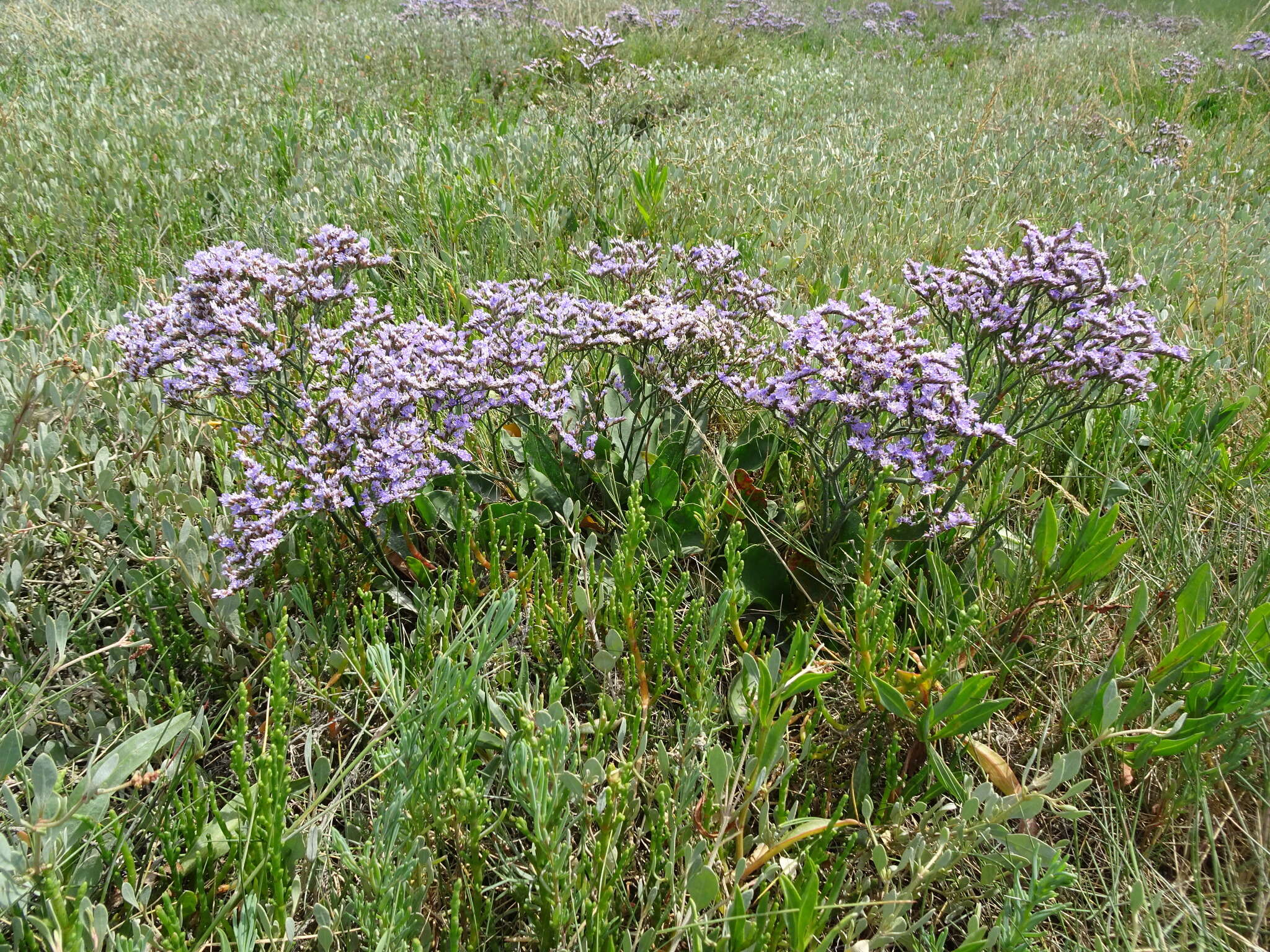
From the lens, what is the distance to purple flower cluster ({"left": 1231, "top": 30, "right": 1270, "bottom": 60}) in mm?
9393

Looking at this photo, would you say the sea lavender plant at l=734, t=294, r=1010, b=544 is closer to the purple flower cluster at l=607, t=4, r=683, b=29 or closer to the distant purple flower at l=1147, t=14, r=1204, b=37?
the purple flower cluster at l=607, t=4, r=683, b=29

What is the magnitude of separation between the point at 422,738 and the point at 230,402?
2002 mm

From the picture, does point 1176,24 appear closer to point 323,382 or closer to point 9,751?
point 323,382

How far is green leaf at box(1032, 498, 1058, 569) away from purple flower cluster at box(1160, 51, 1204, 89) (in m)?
7.76

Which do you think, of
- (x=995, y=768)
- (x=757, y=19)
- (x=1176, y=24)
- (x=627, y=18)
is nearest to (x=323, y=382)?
(x=995, y=768)

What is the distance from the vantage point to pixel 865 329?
217 cm

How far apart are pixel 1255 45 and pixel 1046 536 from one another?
1154 cm

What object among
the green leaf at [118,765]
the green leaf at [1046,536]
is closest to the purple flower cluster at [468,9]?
the green leaf at [1046,536]

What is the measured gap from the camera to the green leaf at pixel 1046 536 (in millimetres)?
2180

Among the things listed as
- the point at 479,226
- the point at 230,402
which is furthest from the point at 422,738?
the point at 479,226

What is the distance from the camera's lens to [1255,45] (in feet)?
32.8

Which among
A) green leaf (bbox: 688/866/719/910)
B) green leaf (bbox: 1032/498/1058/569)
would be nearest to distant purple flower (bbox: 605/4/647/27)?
green leaf (bbox: 1032/498/1058/569)

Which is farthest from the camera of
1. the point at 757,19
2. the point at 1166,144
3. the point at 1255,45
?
the point at 757,19

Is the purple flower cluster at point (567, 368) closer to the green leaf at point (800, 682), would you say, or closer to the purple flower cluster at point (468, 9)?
the green leaf at point (800, 682)
